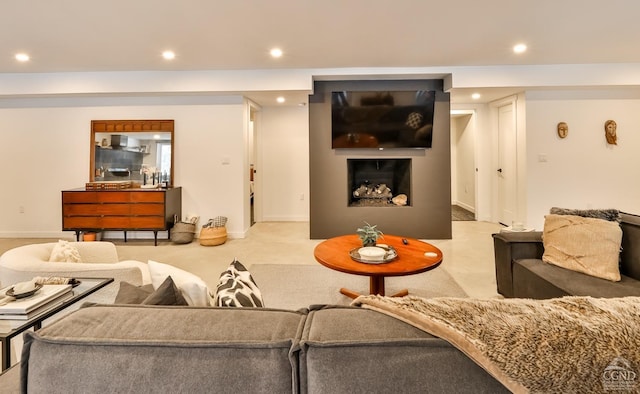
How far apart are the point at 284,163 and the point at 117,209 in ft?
Result: 9.58

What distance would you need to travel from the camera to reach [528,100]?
4668 millimetres

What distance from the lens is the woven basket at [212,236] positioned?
4.35 m

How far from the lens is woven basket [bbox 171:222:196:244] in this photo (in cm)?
445

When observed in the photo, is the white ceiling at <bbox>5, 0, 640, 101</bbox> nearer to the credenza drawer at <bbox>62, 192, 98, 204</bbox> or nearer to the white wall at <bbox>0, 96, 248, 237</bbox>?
the white wall at <bbox>0, 96, 248, 237</bbox>

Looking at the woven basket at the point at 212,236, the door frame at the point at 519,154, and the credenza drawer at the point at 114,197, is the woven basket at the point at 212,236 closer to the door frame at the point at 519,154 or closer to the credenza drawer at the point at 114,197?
the credenza drawer at the point at 114,197

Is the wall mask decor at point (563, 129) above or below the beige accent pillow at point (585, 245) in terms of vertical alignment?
above

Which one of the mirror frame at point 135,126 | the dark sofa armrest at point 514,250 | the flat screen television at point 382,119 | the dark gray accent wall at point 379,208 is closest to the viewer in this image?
the dark sofa armrest at point 514,250

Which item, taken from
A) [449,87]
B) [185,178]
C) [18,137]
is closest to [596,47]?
[449,87]

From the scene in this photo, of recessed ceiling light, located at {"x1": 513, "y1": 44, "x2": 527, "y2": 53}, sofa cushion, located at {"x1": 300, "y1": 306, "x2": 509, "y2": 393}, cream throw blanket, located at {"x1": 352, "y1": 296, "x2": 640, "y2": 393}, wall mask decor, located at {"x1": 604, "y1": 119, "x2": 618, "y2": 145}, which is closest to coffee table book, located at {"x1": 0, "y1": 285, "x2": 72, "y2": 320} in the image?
sofa cushion, located at {"x1": 300, "y1": 306, "x2": 509, "y2": 393}

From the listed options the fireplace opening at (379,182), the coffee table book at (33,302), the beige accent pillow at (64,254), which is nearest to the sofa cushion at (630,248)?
the fireplace opening at (379,182)

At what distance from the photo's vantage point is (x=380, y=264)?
2.09 meters

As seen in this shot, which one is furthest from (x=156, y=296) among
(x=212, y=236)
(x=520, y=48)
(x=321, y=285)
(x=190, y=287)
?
(x=520, y=48)

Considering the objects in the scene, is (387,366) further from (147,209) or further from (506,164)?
(506,164)

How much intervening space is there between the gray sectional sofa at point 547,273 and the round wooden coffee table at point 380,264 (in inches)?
20.7
